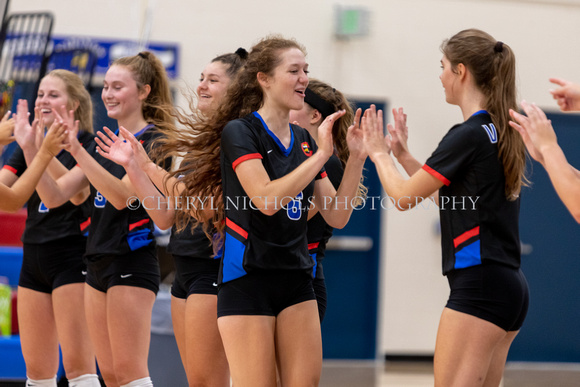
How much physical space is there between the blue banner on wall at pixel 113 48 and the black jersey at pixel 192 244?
3.48 m

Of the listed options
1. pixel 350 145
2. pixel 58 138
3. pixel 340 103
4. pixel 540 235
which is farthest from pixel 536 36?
pixel 58 138

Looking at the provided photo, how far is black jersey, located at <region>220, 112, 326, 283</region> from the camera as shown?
233 cm

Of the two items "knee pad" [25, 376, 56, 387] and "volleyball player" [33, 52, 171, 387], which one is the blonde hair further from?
"knee pad" [25, 376, 56, 387]

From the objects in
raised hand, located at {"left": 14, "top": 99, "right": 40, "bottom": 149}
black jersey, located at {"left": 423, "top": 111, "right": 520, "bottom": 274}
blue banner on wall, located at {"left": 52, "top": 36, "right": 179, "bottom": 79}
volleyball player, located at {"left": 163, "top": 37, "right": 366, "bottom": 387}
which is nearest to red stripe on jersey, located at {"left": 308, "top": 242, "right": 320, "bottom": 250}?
volleyball player, located at {"left": 163, "top": 37, "right": 366, "bottom": 387}

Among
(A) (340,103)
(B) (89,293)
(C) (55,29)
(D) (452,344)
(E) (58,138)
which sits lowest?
(B) (89,293)

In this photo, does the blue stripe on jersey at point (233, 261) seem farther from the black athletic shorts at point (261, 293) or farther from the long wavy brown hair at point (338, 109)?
the long wavy brown hair at point (338, 109)

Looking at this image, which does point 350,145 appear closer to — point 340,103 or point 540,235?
point 340,103

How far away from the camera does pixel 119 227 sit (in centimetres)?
320

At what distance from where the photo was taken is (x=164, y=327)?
14.2ft

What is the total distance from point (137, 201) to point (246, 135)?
103 cm

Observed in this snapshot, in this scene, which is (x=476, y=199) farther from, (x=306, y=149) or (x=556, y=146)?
(x=306, y=149)

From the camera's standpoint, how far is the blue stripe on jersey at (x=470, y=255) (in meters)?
2.34

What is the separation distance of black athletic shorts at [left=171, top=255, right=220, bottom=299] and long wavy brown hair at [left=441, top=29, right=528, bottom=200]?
1247 millimetres

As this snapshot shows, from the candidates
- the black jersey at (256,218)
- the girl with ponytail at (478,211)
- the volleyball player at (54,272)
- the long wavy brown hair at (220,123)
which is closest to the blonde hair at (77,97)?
the volleyball player at (54,272)
